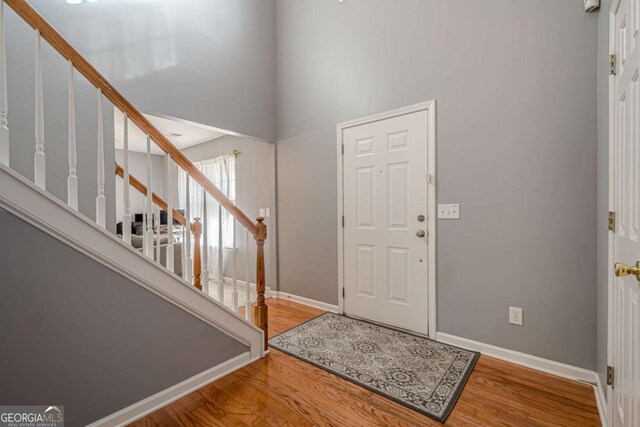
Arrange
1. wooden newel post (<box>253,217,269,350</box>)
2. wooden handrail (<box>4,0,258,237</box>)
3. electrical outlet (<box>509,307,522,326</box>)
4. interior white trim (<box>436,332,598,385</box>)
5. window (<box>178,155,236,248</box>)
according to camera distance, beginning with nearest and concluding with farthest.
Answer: wooden handrail (<box>4,0,258,237</box>), interior white trim (<box>436,332,598,385</box>), electrical outlet (<box>509,307,522,326</box>), wooden newel post (<box>253,217,269,350</box>), window (<box>178,155,236,248</box>)

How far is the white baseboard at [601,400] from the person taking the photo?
1497mm

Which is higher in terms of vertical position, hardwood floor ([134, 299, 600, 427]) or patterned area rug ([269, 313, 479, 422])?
patterned area rug ([269, 313, 479, 422])

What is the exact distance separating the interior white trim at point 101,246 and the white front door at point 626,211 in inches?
78.5

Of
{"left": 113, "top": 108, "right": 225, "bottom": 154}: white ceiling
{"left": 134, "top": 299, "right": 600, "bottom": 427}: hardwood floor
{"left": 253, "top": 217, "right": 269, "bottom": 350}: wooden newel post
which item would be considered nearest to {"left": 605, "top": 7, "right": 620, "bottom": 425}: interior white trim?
{"left": 134, "top": 299, "right": 600, "bottom": 427}: hardwood floor

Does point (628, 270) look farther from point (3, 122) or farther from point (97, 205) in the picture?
point (3, 122)

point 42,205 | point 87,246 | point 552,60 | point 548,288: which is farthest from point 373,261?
point 42,205

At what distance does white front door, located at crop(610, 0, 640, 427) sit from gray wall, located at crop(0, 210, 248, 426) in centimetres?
210

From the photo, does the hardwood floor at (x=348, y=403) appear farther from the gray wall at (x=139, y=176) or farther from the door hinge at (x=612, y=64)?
the gray wall at (x=139, y=176)

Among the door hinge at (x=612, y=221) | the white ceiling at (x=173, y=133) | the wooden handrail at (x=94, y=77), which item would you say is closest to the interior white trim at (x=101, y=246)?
the wooden handrail at (x=94, y=77)

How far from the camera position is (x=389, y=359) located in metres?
2.12

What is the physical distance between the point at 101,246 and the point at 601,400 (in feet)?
9.31

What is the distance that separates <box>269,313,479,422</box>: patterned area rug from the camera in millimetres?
1719

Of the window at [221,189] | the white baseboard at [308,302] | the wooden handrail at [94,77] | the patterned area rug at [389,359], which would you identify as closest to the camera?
the wooden handrail at [94,77]

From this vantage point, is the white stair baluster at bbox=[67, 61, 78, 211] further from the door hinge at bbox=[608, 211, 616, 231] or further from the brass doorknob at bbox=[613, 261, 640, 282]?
the door hinge at bbox=[608, 211, 616, 231]
